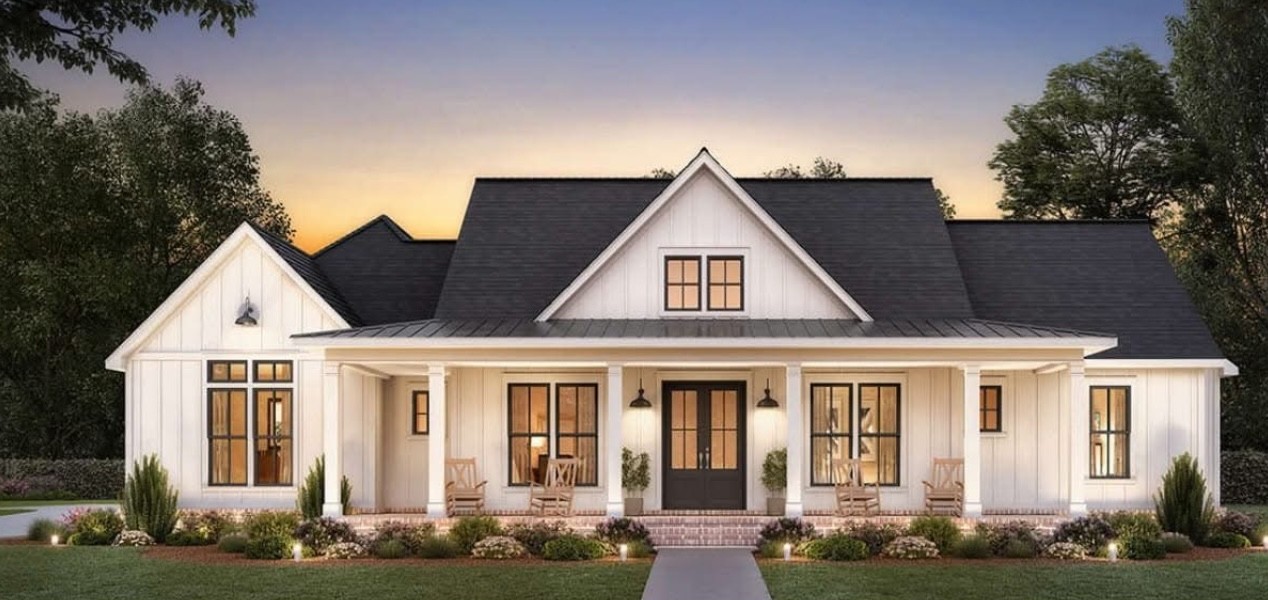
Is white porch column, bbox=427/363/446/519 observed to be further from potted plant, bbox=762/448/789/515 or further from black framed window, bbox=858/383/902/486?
black framed window, bbox=858/383/902/486

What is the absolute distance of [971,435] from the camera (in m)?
20.9

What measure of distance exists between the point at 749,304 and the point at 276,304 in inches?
331

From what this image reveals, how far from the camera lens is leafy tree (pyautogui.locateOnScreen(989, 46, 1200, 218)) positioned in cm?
4378

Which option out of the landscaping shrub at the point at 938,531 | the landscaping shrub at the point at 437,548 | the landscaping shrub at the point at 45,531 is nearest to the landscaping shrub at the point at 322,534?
the landscaping shrub at the point at 437,548

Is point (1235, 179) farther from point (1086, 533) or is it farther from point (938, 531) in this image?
point (938, 531)

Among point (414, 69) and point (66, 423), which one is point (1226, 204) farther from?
point (66, 423)

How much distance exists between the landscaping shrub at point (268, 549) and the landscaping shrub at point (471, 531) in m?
2.46

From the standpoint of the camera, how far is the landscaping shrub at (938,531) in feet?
63.3

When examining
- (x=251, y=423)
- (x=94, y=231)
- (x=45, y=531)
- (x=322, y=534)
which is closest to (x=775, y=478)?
(x=322, y=534)

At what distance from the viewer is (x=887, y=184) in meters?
26.2

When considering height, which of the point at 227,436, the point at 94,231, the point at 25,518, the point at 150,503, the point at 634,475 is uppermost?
the point at 94,231

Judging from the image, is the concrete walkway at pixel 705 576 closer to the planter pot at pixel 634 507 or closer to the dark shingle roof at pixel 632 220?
the planter pot at pixel 634 507

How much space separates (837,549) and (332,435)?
8.04 m

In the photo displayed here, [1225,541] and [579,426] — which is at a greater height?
[579,426]
